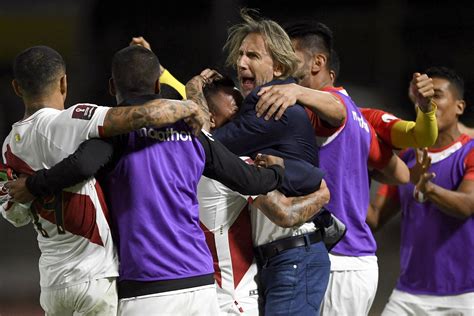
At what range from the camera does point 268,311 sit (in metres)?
4.48

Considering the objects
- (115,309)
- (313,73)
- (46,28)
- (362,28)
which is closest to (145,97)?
(115,309)

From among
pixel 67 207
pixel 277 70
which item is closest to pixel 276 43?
pixel 277 70

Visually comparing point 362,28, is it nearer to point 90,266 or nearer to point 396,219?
point 396,219

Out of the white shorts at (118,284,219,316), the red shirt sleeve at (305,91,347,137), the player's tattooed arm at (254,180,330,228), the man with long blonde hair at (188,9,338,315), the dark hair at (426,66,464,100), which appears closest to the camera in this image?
the white shorts at (118,284,219,316)

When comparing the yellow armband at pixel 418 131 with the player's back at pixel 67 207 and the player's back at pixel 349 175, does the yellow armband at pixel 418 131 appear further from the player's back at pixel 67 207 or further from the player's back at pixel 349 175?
the player's back at pixel 67 207

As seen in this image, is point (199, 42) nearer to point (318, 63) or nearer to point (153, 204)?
point (318, 63)

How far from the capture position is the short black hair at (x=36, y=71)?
13.3 ft

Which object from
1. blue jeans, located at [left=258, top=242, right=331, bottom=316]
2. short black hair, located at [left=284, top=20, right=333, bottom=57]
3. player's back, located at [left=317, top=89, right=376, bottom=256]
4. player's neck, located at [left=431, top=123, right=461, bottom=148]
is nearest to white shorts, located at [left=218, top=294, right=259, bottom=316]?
blue jeans, located at [left=258, top=242, right=331, bottom=316]

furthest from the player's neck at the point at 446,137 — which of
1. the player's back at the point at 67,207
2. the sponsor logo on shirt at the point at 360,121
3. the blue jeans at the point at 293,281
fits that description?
the player's back at the point at 67,207

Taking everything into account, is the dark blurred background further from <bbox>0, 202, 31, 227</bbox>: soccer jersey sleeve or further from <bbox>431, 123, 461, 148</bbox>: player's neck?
<bbox>0, 202, 31, 227</bbox>: soccer jersey sleeve

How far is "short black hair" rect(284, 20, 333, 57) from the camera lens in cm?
550

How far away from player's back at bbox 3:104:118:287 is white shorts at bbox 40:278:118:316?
30mm

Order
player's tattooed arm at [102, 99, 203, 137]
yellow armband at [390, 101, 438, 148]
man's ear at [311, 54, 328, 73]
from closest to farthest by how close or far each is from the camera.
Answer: player's tattooed arm at [102, 99, 203, 137] → yellow armband at [390, 101, 438, 148] → man's ear at [311, 54, 328, 73]

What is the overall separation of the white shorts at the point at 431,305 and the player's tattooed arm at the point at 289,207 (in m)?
2.11
